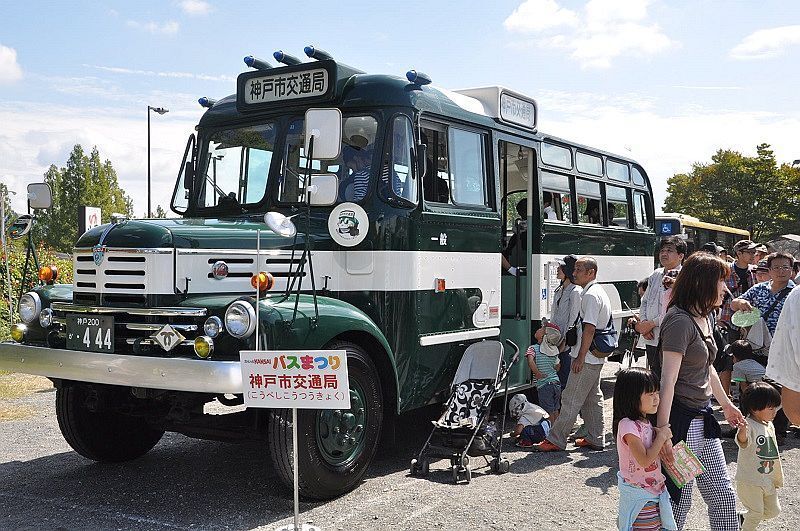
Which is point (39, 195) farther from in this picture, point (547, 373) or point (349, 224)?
point (547, 373)

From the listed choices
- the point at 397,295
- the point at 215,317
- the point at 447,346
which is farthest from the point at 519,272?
the point at 215,317

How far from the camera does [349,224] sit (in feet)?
19.3

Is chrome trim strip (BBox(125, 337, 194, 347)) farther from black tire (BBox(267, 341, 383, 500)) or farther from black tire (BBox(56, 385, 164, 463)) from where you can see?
black tire (BBox(56, 385, 164, 463))

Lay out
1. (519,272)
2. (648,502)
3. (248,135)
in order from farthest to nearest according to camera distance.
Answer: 1. (519,272)
2. (248,135)
3. (648,502)

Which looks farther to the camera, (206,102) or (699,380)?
(206,102)

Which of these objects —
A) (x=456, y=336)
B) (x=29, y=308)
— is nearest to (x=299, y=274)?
(x=456, y=336)

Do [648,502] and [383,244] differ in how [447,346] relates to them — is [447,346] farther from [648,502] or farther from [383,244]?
[648,502]

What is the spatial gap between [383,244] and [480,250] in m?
1.31

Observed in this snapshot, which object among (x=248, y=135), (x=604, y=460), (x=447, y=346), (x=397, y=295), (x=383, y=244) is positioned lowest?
(x=604, y=460)

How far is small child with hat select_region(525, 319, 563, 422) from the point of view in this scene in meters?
7.30

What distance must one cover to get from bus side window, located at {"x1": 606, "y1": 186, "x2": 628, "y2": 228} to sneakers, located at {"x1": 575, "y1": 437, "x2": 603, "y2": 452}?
3.70 m

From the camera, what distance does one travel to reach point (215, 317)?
491 centimetres

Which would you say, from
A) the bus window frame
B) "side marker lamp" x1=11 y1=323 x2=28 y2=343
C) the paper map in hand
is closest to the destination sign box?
the bus window frame

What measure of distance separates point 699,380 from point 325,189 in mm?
3077
